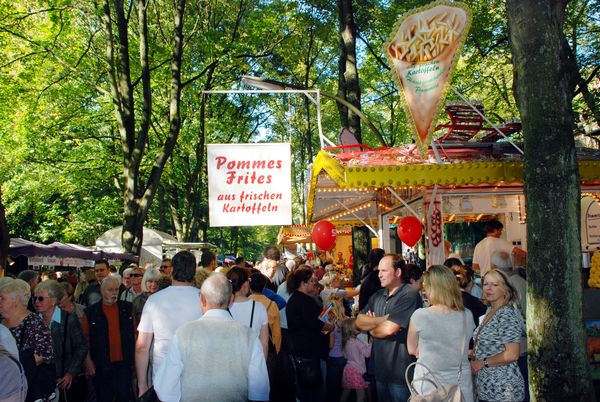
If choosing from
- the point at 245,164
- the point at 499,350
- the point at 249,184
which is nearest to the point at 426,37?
the point at 245,164

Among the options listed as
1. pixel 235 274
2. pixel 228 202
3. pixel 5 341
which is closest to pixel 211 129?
pixel 228 202

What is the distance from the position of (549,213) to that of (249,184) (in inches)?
222

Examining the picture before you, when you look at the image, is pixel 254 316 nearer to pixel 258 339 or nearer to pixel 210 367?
pixel 258 339

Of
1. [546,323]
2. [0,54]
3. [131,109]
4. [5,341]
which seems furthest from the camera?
[0,54]

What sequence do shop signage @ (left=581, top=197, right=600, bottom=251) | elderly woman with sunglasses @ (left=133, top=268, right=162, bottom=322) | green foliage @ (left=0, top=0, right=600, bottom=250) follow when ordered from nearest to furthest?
elderly woman with sunglasses @ (left=133, top=268, right=162, bottom=322), shop signage @ (left=581, top=197, right=600, bottom=251), green foliage @ (left=0, top=0, right=600, bottom=250)

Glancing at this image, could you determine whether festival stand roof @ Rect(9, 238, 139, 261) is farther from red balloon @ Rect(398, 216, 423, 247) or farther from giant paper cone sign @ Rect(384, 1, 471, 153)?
giant paper cone sign @ Rect(384, 1, 471, 153)

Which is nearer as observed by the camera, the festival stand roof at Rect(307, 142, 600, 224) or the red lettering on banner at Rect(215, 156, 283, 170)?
the festival stand roof at Rect(307, 142, 600, 224)

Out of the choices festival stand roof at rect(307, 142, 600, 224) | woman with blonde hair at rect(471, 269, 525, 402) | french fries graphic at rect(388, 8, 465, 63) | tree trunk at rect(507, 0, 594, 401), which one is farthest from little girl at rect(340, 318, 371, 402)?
french fries graphic at rect(388, 8, 465, 63)

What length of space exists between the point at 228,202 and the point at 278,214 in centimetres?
82

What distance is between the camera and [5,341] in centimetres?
429

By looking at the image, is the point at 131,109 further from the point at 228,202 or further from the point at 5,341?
the point at 5,341

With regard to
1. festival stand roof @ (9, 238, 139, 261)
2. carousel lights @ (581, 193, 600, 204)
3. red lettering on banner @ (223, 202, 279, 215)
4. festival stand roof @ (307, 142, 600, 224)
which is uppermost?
festival stand roof @ (307, 142, 600, 224)

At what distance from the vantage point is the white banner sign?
10352 millimetres

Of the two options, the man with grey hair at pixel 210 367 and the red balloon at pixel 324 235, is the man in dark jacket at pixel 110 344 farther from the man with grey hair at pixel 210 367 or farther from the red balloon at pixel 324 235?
the red balloon at pixel 324 235
